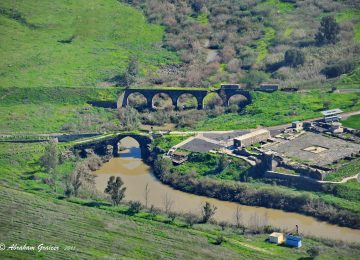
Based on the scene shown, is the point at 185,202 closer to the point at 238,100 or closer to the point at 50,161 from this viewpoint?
the point at 50,161

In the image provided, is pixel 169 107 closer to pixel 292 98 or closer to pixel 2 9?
pixel 292 98

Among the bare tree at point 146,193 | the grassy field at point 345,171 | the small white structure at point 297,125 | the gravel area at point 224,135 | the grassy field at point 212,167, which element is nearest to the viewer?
the bare tree at point 146,193

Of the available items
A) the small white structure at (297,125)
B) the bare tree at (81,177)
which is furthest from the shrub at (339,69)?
the bare tree at (81,177)

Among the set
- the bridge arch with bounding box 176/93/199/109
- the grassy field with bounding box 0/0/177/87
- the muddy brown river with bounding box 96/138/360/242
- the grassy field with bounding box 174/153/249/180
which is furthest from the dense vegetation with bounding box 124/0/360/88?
the grassy field with bounding box 174/153/249/180

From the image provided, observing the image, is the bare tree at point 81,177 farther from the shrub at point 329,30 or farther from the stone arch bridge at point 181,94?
the shrub at point 329,30

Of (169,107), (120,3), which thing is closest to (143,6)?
(120,3)
